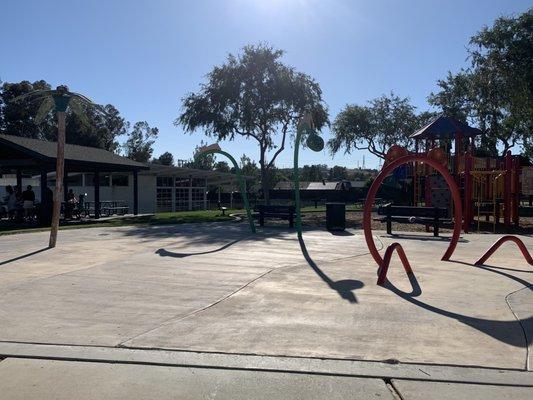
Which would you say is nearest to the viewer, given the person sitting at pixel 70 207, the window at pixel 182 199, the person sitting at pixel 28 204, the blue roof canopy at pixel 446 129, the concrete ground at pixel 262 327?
the concrete ground at pixel 262 327

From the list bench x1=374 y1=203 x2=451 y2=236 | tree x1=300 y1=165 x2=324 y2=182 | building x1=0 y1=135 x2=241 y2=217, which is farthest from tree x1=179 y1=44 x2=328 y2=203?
tree x1=300 y1=165 x2=324 y2=182

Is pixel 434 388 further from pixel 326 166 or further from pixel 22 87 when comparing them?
pixel 326 166

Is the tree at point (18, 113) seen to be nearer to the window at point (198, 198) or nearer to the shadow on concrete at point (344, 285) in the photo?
the window at point (198, 198)

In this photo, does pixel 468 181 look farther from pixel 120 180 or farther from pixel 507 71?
pixel 120 180

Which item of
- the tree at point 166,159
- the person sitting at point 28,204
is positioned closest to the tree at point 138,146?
the tree at point 166,159

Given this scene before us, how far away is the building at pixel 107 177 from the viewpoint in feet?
78.2

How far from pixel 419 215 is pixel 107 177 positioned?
28.3m

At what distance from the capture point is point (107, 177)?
1566 inches

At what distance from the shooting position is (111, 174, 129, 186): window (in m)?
38.9

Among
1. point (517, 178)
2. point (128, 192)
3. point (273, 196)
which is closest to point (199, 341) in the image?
point (517, 178)

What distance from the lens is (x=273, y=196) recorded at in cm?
5578

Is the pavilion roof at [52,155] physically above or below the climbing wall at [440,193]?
above

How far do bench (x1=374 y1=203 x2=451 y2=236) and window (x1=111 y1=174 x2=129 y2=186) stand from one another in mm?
25686

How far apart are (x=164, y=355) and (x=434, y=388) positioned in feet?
7.89
